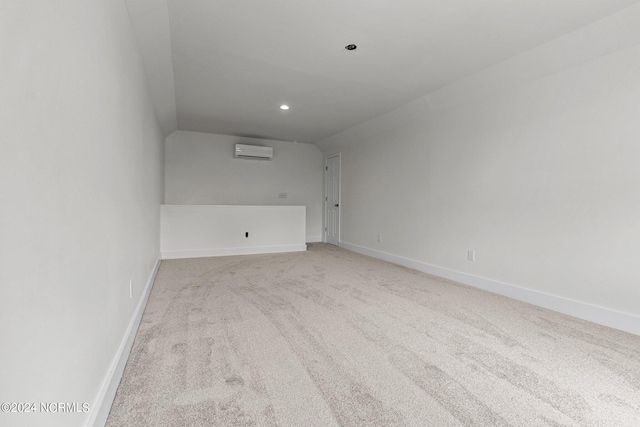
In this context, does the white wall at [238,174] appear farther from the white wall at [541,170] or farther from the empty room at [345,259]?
the white wall at [541,170]

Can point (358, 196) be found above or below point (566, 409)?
above

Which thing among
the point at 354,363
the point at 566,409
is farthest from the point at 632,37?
the point at 354,363

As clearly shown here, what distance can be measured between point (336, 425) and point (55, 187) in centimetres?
142

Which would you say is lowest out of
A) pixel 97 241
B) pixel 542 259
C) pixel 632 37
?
pixel 542 259

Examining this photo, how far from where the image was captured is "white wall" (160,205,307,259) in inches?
210

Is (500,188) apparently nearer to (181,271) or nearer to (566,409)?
(566,409)

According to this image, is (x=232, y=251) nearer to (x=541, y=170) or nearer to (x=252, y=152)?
(x=252, y=152)

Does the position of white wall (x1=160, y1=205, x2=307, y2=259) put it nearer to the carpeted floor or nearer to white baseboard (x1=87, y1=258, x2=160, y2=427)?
the carpeted floor

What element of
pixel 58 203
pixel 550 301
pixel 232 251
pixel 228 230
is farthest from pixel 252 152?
pixel 58 203

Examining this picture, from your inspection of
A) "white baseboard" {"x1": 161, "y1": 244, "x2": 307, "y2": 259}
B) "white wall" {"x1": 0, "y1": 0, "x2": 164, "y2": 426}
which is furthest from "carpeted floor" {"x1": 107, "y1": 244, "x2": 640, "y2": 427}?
"white baseboard" {"x1": 161, "y1": 244, "x2": 307, "y2": 259}

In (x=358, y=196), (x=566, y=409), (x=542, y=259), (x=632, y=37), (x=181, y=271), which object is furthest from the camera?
(x=358, y=196)

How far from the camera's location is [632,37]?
7.85 feet

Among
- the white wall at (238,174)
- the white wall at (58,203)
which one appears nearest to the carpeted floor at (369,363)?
the white wall at (58,203)

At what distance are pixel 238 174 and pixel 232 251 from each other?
1928mm
